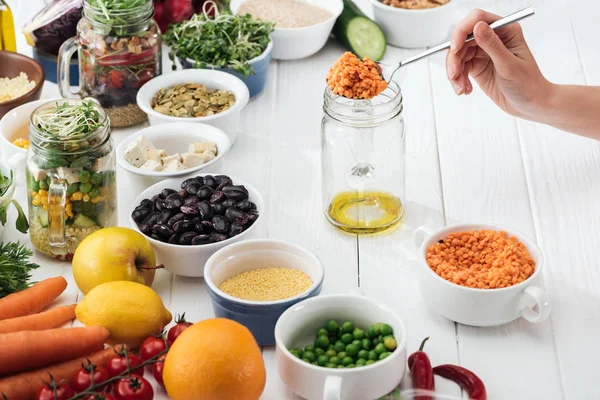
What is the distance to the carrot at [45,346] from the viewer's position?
5.02ft

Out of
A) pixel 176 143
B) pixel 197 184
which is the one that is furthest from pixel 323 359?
pixel 176 143

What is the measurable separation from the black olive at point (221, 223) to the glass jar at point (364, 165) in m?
0.30

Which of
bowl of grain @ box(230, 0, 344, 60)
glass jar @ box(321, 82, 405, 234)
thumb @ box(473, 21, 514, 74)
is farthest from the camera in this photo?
bowl of grain @ box(230, 0, 344, 60)

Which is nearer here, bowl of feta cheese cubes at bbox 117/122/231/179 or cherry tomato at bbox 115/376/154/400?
cherry tomato at bbox 115/376/154/400

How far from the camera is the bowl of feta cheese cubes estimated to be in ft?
6.75

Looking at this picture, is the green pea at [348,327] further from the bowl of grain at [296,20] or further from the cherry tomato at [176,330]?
the bowl of grain at [296,20]

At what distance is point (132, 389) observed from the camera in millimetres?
1469

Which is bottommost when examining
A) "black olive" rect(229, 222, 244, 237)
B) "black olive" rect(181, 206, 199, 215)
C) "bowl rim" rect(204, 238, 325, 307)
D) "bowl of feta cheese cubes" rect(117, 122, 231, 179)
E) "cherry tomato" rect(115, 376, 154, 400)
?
"bowl of feta cheese cubes" rect(117, 122, 231, 179)

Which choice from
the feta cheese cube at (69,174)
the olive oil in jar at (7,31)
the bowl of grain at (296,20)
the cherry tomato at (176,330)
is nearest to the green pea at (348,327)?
the cherry tomato at (176,330)

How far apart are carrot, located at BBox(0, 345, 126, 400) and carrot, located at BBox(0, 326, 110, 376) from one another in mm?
14

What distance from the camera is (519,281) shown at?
1.66 meters

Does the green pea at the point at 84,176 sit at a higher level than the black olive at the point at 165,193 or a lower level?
higher

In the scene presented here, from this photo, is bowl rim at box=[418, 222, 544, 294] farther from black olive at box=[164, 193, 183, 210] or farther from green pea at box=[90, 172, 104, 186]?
green pea at box=[90, 172, 104, 186]

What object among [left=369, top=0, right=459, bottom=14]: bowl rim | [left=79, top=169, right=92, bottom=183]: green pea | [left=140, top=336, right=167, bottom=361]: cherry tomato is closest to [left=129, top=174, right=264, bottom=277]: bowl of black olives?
[left=79, top=169, right=92, bottom=183]: green pea
